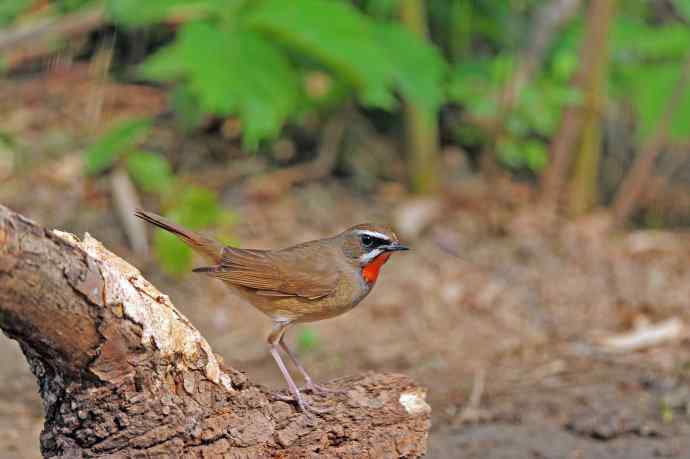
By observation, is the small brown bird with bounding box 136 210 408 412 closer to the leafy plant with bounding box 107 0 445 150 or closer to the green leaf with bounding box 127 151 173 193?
the leafy plant with bounding box 107 0 445 150

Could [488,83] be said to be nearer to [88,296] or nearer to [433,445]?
[433,445]

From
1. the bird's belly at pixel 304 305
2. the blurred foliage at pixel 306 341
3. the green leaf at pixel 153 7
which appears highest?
the green leaf at pixel 153 7

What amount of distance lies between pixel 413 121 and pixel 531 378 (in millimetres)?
2606

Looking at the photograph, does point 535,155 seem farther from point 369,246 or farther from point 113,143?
point 369,246

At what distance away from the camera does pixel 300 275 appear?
15.6 ft

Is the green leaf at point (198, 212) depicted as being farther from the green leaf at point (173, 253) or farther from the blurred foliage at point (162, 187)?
the green leaf at point (173, 253)

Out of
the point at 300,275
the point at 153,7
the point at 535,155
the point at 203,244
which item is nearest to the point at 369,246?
the point at 300,275

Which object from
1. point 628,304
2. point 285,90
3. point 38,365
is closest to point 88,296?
point 38,365

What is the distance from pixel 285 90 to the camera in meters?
6.61

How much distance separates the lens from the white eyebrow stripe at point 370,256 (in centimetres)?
482

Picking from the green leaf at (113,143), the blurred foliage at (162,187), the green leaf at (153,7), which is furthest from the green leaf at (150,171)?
the green leaf at (153,7)

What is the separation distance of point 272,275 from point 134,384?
4.99 feet

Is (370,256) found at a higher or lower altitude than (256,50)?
lower

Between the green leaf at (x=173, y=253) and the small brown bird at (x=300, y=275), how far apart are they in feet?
6.95
